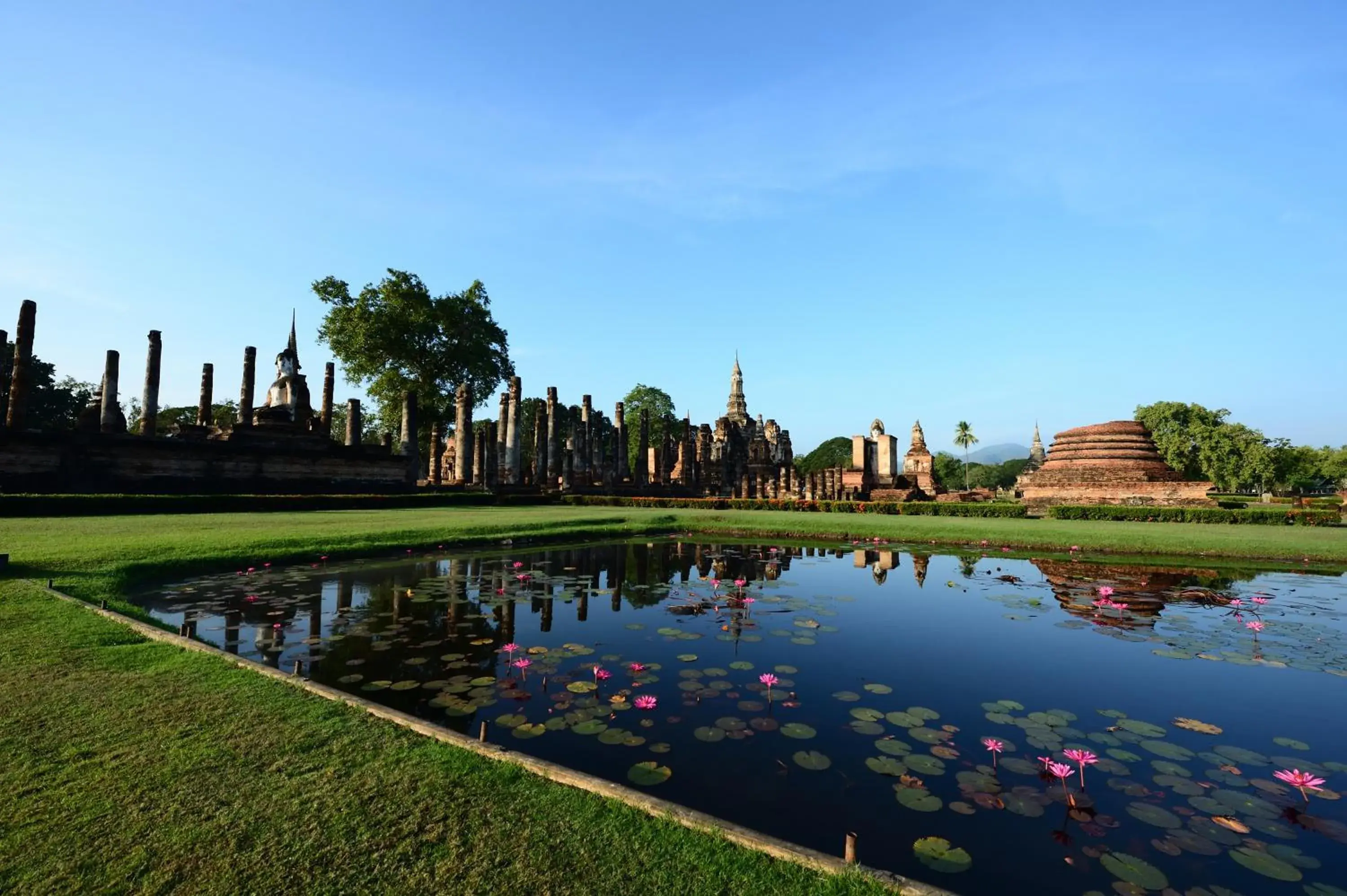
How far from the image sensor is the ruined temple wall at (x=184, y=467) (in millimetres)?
22125

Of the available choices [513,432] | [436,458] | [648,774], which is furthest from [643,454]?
[648,774]

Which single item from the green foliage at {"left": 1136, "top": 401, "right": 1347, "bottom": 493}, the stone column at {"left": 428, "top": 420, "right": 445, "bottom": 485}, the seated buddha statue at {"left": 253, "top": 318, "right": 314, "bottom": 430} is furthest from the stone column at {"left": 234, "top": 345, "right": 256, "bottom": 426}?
the green foliage at {"left": 1136, "top": 401, "right": 1347, "bottom": 493}

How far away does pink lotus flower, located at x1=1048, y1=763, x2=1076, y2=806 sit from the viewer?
Result: 3.44 m

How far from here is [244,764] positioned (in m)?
3.46

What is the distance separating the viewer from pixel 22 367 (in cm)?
2347

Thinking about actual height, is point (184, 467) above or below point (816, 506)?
above

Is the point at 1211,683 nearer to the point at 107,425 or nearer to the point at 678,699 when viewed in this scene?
the point at 678,699

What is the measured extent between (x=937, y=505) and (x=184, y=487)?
31.6 m

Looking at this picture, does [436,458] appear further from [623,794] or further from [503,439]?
[623,794]

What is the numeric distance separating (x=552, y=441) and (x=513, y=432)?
3.66 meters

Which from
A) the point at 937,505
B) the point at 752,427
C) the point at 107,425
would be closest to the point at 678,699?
the point at 937,505

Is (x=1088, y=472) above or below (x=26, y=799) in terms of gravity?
above

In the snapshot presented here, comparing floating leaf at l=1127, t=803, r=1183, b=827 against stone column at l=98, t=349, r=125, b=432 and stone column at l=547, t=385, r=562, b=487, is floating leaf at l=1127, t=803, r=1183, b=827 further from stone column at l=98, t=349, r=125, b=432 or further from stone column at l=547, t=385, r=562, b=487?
stone column at l=547, t=385, r=562, b=487

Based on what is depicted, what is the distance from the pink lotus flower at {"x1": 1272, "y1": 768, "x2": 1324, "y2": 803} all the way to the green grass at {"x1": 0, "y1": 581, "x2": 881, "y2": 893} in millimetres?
2979
